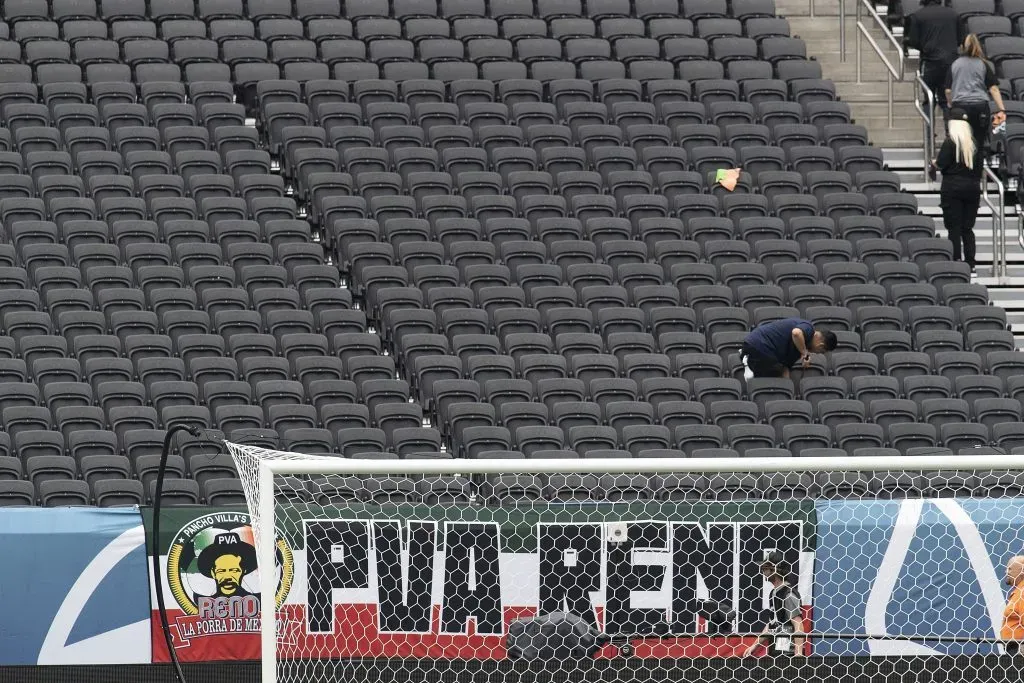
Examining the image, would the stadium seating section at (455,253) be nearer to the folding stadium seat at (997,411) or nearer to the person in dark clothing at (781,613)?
the folding stadium seat at (997,411)

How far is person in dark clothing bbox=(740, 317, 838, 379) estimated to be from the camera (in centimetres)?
1299

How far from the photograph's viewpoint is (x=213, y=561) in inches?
398

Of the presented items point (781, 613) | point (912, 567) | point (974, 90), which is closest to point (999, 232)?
point (974, 90)

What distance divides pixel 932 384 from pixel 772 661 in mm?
4470

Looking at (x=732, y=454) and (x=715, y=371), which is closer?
(x=732, y=454)

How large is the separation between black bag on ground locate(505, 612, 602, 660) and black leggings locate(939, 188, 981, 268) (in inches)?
273

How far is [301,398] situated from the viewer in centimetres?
1251

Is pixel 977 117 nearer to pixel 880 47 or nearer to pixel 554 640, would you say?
pixel 880 47

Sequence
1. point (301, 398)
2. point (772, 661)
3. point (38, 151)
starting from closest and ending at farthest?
point (772, 661) < point (301, 398) < point (38, 151)

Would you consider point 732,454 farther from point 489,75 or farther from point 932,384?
point 489,75

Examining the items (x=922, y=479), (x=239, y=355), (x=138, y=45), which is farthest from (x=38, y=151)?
(x=922, y=479)

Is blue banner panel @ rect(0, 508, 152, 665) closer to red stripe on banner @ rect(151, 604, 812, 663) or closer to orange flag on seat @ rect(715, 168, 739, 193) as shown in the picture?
red stripe on banner @ rect(151, 604, 812, 663)

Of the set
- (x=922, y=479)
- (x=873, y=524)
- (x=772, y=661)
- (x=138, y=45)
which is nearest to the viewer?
(x=772, y=661)

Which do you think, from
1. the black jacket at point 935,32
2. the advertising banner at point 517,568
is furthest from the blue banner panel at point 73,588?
the black jacket at point 935,32
